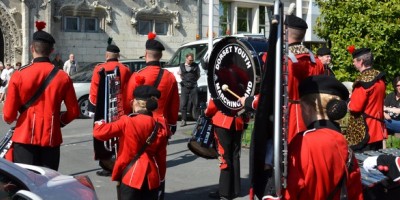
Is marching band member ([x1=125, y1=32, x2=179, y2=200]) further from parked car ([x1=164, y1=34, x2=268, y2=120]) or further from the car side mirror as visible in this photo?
parked car ([x1=164, y1=34, x2=268, y2=120])

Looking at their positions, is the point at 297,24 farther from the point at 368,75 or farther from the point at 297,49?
the point at 368,75

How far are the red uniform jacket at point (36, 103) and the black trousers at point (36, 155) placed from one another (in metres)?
0.07

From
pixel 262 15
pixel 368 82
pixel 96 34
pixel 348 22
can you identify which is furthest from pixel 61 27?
pixel 368 82

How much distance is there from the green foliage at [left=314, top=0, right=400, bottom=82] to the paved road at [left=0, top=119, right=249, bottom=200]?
346cm

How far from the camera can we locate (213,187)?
8406 millimetres

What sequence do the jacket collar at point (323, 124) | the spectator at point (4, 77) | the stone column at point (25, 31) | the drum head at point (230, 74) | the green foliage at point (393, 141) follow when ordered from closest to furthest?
1. the jacket collar at point (323, 124)
2. the drum head at point (230, 74)
3. the green foliage at point (393, 141)
4. the spectator at point (4, 77)
5. the stone column at point (25, 31)

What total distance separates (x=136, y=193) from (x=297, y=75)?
5.69 feet

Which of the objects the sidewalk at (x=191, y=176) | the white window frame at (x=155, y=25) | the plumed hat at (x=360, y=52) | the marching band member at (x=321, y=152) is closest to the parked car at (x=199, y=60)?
the sidewalk at (x=191, y=176)

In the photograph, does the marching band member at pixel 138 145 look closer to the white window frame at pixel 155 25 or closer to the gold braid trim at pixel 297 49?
the gold braid trim at pixel 297 49

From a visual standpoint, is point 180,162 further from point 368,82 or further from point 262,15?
point 262,15

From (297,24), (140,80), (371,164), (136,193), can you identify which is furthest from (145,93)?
(371,164)

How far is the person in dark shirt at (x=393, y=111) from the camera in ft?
31.2

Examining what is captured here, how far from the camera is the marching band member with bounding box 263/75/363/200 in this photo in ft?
10.4

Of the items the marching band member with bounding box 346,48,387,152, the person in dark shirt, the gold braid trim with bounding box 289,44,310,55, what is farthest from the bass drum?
the person in dark shirt
